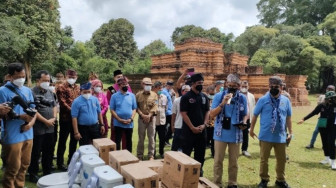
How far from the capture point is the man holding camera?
14.0 ft

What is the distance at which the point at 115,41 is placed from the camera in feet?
143

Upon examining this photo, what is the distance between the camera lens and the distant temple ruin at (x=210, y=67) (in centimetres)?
1762

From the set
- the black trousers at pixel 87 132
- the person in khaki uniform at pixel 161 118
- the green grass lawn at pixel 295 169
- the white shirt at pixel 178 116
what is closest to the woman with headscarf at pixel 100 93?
the black trousers at pixel 87 132

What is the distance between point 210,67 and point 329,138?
13.0 metres

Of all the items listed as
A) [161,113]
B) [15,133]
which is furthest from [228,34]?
[15,133]

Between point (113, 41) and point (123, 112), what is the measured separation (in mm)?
40142

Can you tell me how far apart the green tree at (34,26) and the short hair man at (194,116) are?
71.3 feet

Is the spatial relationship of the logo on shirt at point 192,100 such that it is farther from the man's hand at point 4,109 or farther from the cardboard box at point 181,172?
the man's hand at point 4,109

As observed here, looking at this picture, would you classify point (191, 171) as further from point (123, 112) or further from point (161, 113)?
point (161, 113)

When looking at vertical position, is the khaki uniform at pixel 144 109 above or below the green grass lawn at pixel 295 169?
above

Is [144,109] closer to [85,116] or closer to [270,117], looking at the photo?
[85,116]

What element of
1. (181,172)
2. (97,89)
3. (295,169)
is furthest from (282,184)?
(97,89)

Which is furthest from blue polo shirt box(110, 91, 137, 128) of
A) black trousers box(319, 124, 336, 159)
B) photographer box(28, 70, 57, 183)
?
black trousers box(319, 124, 336, 159)

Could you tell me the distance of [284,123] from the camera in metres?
4.52
